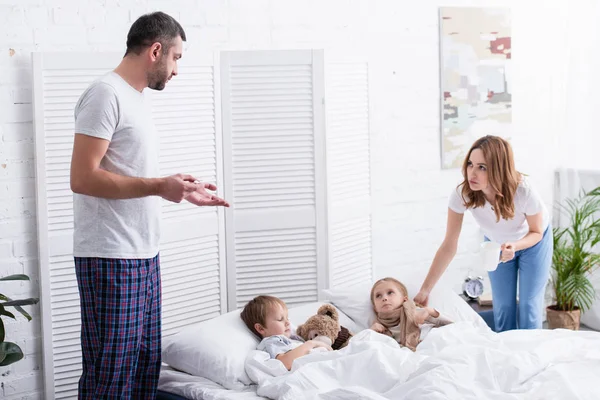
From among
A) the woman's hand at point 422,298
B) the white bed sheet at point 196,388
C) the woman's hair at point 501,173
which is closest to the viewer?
the white bed sheet at point 196,388

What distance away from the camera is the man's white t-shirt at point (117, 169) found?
2.49 meters

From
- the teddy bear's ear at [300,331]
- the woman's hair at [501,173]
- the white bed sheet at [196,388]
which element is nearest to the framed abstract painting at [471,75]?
the woman's hair at [501,173]

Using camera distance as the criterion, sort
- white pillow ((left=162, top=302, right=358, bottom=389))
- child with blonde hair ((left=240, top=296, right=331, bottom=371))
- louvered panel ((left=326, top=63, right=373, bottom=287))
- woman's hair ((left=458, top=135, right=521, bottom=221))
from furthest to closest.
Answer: louvered panel ((left=326, top=63, right=373, bottom=287)) → woman's hair ((left=458, top=135, right=521, bottom=221)) → child with blonde hair ((left=240, top=296, right=331, bottom=371)) → white pillow ((left=162, top=302, right=358, bottom=389))

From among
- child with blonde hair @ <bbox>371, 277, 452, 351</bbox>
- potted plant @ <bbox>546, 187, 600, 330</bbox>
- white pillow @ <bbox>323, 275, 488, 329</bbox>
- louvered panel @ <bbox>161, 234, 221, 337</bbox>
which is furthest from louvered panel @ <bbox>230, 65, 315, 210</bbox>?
potted plant @ <bbox>546, 187, 600, 330</bbox>

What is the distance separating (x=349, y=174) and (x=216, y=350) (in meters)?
1.28

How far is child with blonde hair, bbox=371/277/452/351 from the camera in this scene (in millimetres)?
3264

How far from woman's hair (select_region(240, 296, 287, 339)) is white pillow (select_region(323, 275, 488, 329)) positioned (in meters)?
0.42

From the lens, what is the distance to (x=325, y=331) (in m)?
3.15

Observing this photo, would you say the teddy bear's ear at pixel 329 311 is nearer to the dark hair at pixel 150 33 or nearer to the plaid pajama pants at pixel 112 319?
the plaid pajama pants at pixel 112 319

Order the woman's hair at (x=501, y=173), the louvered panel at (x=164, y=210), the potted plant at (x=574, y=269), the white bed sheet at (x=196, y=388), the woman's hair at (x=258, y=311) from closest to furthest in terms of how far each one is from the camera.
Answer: the white bed sheet at (x=196, y=388) → the woman's hair at (x=258, y=311) → the louvered panel at (x=164, y=210) → the woman's hair at (x=501, y=173) → the potted plant at (x=574, y=269)

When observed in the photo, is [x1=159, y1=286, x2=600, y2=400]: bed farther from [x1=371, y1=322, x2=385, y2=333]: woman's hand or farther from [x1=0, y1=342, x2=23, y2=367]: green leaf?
[x1=0, y1=342, x2=23, y2=367]: green leaf

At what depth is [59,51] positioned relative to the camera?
3357 millimetres

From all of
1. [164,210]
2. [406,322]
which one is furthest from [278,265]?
[406,322]

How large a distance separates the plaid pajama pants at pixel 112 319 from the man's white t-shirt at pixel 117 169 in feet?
0.15
